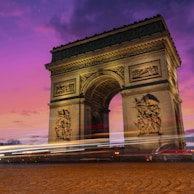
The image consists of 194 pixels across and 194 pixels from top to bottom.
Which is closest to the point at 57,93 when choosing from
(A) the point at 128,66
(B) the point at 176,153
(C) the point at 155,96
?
(A) the point at 128,66

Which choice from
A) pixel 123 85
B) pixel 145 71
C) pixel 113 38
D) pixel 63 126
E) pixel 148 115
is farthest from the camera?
pixel 63 126

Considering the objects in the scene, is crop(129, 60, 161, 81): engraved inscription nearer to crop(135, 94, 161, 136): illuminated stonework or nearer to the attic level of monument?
crop(135, 94, 161, 136): illuminated stonework

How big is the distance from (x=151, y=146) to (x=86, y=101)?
7180mm

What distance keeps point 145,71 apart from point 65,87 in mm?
7848

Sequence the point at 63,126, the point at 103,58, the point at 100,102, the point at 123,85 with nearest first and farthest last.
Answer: the point at 123,85 < the point at 103,58 < the point at 63,126 < the point at 100,102

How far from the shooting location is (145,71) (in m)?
15.8

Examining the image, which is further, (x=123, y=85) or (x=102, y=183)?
(x=123, y=85)

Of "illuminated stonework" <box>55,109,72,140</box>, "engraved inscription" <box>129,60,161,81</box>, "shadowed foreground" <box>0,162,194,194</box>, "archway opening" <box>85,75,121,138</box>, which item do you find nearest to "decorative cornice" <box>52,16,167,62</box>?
"engraved inscription" <box>129,60,161,81</box>

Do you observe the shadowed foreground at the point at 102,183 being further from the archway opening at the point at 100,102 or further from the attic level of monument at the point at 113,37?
the attic level of monument at the point at 113,37

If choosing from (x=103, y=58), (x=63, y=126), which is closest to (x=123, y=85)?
(x=103, y=58)


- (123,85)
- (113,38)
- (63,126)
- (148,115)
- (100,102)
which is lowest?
(63,126)

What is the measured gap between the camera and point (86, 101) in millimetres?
18328

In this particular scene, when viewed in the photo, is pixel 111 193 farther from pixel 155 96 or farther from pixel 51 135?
pixel 51 135

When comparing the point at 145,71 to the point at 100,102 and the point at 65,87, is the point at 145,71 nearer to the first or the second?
the point at 100,102
